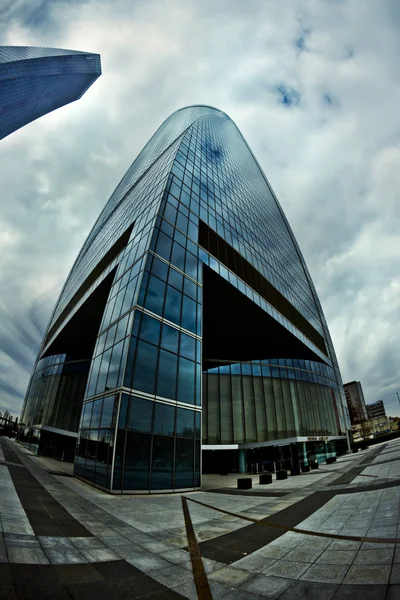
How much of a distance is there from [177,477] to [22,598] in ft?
48.2

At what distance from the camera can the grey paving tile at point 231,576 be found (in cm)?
566

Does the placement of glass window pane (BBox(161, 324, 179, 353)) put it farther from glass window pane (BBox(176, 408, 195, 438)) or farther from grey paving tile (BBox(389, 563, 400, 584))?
grey paving tile (BBox(389, 563, 400, 584))

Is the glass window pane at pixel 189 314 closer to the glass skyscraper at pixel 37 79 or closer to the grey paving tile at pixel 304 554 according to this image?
the grey paving tile at pixel 304 554

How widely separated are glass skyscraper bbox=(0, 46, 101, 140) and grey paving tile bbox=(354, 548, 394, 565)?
59888 mm

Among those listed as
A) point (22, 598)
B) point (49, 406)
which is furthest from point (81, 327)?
point (22, 598)

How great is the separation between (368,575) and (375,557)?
95 cm

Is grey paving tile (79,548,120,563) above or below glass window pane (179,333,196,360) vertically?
below

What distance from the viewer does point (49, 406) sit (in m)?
43.6

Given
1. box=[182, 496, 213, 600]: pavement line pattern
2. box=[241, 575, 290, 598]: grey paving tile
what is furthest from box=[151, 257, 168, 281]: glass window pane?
box=[241, 575, 290, 598]: grey paving tile

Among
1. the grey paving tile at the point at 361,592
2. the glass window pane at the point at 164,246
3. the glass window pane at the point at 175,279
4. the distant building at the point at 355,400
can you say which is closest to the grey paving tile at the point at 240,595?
the grey paving tile at the point at 361,592

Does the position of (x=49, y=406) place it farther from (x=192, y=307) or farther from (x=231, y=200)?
(x=231, y=200)

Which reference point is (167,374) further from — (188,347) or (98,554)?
(98,554)

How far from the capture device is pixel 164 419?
1770cm

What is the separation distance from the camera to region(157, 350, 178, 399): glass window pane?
1816 cm
